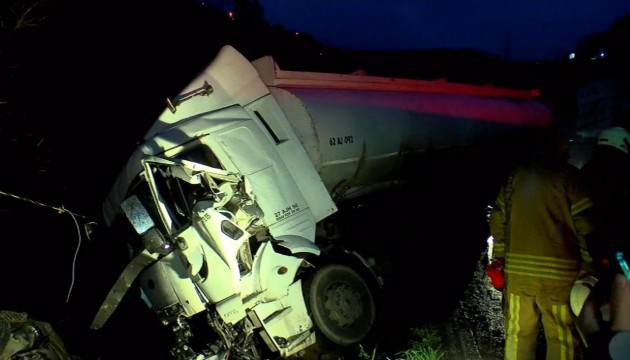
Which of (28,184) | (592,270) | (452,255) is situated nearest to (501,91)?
(452,255)

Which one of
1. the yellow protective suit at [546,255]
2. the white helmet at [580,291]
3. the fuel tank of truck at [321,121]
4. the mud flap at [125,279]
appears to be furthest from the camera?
the fuel tank of truck at [321,121]

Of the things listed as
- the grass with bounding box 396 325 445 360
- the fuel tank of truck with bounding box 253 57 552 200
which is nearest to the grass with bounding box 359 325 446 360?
the grass with bounding box 396 325 445 360

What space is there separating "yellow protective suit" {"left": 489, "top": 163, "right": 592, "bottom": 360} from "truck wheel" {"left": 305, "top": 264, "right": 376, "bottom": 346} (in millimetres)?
1628

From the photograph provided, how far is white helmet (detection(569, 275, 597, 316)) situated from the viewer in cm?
276

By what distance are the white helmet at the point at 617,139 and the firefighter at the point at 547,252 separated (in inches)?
15.0

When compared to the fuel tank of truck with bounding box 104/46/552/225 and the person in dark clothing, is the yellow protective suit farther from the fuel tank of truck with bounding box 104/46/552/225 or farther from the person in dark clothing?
the fuel tank of truck with bounding box 104/46/552/225

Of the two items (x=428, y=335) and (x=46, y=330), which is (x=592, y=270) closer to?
(x=428, y=335)

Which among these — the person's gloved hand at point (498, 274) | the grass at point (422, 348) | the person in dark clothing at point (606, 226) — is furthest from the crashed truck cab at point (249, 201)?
the person in dark clothing at point (606, 226)

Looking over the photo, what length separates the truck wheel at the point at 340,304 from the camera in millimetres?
4352

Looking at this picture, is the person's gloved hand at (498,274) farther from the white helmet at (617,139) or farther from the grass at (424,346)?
the white helmet at (617,139)

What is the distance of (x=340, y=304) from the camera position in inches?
177

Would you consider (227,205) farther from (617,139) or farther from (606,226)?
Answer: (617,139)

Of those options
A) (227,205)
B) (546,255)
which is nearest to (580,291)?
(546,255)

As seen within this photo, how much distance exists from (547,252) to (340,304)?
2.07 metres
